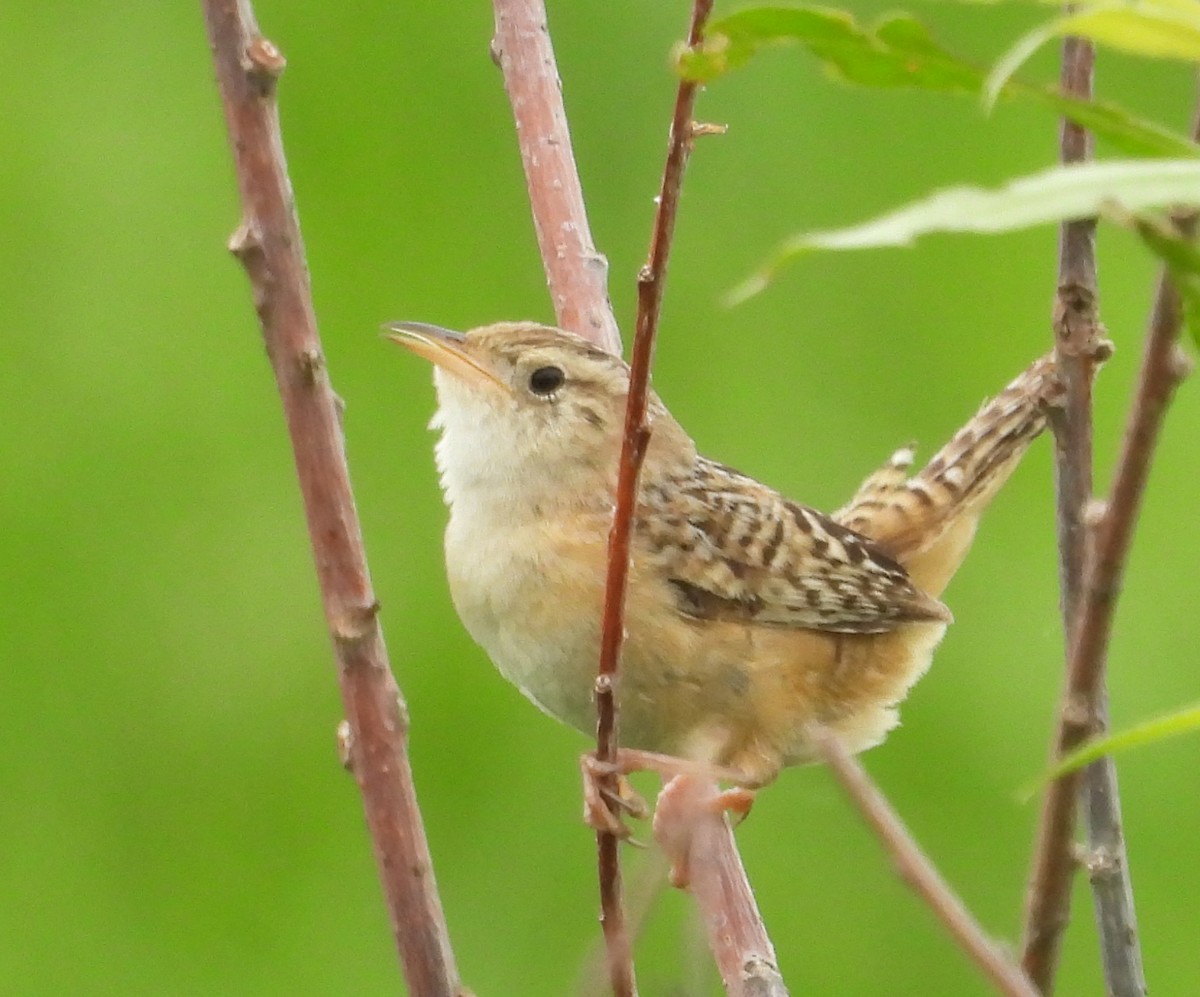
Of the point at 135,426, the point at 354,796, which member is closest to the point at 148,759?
the point at 354,796

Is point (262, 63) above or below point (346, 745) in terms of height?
above

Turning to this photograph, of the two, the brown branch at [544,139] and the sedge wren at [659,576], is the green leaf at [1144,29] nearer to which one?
the sedge wren at [659,576]

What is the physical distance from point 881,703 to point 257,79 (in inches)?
65.9

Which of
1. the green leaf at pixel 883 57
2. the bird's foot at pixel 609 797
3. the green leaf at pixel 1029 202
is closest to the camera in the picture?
the green leaf at pixel 1029 202

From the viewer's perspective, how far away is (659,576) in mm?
2314

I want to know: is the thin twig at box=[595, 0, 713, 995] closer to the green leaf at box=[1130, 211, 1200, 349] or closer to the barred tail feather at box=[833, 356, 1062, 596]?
the green leaf at box=[1130, 211, 1200, 349]

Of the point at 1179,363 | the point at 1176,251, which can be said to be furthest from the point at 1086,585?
the point at 1176,251

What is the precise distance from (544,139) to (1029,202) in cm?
176

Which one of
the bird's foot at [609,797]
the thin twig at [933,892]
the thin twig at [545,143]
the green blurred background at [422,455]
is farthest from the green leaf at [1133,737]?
the green blurred background at [422,455]

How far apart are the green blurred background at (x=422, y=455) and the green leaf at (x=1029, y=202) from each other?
12.5 feet

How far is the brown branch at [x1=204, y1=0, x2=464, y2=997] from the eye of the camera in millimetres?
1067

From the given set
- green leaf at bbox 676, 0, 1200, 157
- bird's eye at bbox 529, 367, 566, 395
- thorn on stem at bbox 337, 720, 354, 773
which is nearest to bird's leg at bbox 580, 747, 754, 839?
thorn on stem at bbox 337, 720, 354, 773

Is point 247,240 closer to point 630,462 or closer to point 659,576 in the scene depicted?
point 630,462

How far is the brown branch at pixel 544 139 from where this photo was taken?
89.7 inches
